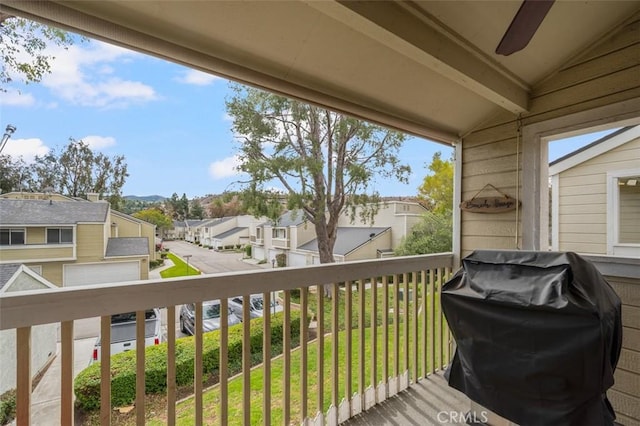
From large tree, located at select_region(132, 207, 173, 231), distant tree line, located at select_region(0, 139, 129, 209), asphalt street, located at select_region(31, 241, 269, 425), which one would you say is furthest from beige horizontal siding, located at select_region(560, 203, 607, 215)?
distant tree line, located at select_region(0, 139, 129, 209)

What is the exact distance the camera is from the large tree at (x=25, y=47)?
1229mm

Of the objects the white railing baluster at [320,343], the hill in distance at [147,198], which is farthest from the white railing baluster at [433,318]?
the hill in distance at [147,198]

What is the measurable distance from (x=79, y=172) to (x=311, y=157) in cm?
327

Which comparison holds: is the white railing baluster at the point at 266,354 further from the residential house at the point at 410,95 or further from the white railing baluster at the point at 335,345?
the white railing baluster at the point at 335,345

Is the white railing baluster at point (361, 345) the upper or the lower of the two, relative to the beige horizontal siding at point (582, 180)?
lower

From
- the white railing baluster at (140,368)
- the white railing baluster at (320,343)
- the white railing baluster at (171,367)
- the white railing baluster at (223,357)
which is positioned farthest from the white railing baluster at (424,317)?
the white railing baluster at (140,368)

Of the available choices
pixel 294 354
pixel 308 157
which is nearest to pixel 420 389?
pixel 294 354

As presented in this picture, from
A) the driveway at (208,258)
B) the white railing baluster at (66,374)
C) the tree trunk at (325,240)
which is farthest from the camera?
the tree trunk at (325,240)

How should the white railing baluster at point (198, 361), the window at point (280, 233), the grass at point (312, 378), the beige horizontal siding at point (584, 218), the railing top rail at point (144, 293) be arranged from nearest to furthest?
1. the railing top rail at point (144, 293)
2. the white railing baluster at point (198, 361)
3. the grass at point (312, 378)
4. the window at point (280, 233)
5. the beige horizontal siding at point (584, 218)

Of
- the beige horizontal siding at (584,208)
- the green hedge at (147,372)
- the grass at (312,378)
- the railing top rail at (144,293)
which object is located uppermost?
the beige horizontal siding at (584,208)

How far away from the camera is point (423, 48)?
4.75 feet

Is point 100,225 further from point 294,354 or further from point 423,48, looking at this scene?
point 294,354

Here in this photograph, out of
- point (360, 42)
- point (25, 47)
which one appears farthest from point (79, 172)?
point (360, 42)

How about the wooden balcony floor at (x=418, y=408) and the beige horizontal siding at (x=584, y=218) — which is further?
the beige horizontal siding at (x=584, y=218)
